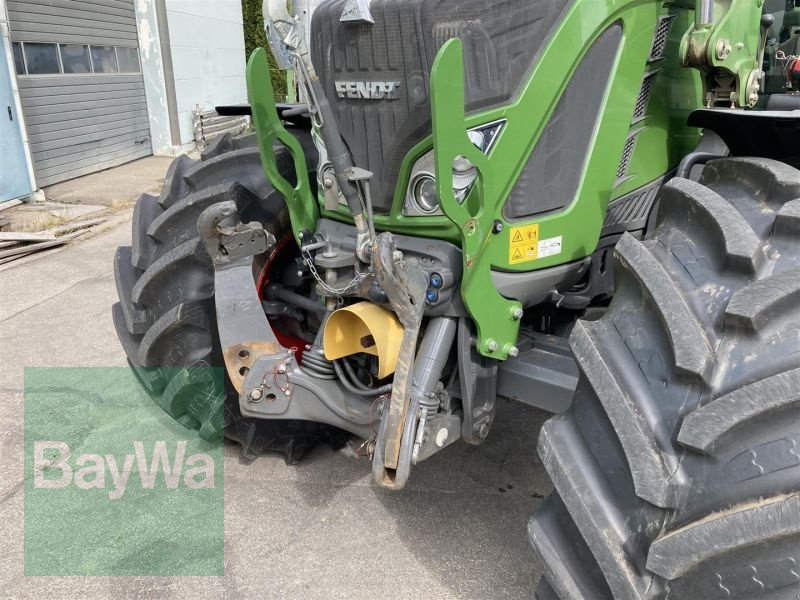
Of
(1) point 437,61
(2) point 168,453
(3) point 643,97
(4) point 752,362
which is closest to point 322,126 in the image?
(1) point 437,61

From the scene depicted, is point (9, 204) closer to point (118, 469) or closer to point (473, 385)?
point (118, 469)

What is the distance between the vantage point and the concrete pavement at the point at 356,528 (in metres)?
2.40

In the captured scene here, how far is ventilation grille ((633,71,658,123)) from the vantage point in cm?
235

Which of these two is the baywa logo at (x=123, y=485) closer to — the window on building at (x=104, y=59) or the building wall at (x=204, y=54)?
the window on building at (x=104, y=59)

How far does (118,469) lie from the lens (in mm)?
3111

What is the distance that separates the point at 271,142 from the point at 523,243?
0.89 meters

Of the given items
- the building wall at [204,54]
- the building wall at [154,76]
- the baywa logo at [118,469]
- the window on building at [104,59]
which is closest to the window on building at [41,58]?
the window on building at [104,59]

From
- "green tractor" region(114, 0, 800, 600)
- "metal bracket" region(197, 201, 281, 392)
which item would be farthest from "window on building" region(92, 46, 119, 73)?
"metal bracket" region(197, 201, 281, 392)

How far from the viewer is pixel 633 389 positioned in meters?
1.56

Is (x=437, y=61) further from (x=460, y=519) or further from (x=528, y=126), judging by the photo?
(x=460, y=519)

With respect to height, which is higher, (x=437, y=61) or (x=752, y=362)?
(x=437, y=61)

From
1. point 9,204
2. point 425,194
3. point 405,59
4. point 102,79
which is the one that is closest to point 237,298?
point 425,194

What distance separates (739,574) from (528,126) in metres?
1.21

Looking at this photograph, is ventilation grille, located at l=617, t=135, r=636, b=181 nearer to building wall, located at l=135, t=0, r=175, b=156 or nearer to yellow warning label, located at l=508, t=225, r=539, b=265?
yellow warning label, located at l=508, t=225, r=539, b=265
